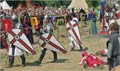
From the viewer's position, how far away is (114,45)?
848 cm

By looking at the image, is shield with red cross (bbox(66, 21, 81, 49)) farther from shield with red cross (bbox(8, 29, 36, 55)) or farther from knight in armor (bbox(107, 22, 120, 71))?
knight in armor (bbox(107, 22, 120, 71))

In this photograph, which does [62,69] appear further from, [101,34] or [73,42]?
[101,34]

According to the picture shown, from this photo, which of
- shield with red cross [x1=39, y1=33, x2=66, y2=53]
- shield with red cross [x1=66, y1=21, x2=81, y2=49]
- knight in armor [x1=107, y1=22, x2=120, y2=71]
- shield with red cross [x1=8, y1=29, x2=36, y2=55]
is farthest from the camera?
shield with red cross [x1=66, y1=21, x2=81, y2=49]

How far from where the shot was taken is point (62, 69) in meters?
12.0

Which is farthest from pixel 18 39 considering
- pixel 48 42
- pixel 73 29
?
pixel 73 29

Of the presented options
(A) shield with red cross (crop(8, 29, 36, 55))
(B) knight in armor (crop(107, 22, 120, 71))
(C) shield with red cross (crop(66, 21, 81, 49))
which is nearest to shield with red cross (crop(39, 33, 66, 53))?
(A) shield with red cross (crop(8, 29, 36, 55))

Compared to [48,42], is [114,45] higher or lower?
lower

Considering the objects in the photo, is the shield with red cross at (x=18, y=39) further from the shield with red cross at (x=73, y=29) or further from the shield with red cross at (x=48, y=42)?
the shield with red cross at (x=73, y=29)

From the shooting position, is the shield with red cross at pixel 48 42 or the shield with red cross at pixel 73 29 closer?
the shield with red cross at pixel 48 42

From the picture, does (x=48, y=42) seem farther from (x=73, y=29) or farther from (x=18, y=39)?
(x=73, y=29)

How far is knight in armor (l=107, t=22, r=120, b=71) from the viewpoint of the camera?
8.38 metres

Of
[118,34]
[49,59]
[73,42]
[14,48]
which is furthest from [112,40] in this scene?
[73,42]

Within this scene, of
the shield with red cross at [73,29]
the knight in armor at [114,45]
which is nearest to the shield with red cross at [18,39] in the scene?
the shield with red cross at [73,29]

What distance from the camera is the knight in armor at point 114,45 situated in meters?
8.38
